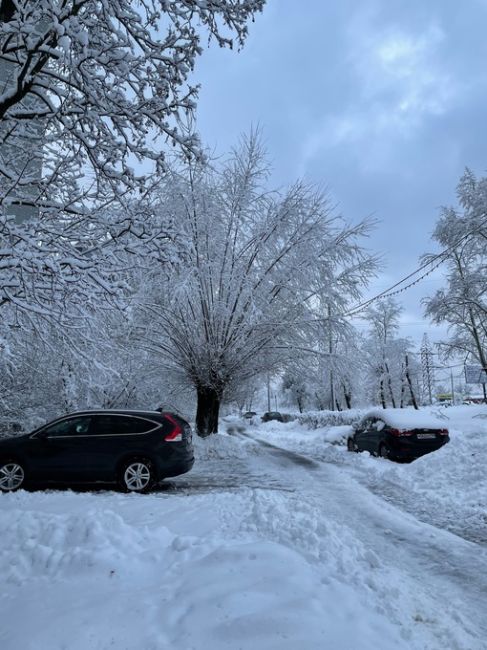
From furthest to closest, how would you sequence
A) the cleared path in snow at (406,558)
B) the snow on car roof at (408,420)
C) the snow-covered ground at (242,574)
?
the snow on car roof at (408,420)
the cleared path in snow at (406,558)
the snow-covered ground at (242,574)

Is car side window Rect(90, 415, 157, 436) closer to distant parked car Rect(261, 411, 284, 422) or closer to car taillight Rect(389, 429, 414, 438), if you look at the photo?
car taillight Rect(389, 429, 414, 438)

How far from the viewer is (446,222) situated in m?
22.5

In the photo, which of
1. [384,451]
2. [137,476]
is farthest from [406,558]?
[384,451]

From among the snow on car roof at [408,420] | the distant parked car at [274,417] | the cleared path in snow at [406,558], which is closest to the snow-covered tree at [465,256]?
the snow on car roof at [408,420]

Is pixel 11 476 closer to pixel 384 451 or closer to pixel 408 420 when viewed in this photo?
pixel 384 451

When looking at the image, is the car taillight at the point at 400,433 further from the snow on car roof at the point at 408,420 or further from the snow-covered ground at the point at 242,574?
the snow-covered ground at the point at 242,574

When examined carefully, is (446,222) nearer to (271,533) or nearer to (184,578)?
(271,533)

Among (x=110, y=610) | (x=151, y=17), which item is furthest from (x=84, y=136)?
(x=110, y=610)

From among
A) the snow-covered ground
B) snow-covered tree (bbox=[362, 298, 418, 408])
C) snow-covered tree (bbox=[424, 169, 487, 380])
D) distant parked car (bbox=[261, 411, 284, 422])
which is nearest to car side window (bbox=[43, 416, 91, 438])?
the snow-covered ground

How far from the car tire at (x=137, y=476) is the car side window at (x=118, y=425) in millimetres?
621

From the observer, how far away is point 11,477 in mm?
8922

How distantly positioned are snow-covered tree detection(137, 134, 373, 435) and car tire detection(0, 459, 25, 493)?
741 cm

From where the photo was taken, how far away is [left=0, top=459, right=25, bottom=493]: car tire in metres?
8.87

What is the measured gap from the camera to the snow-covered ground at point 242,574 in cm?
310
